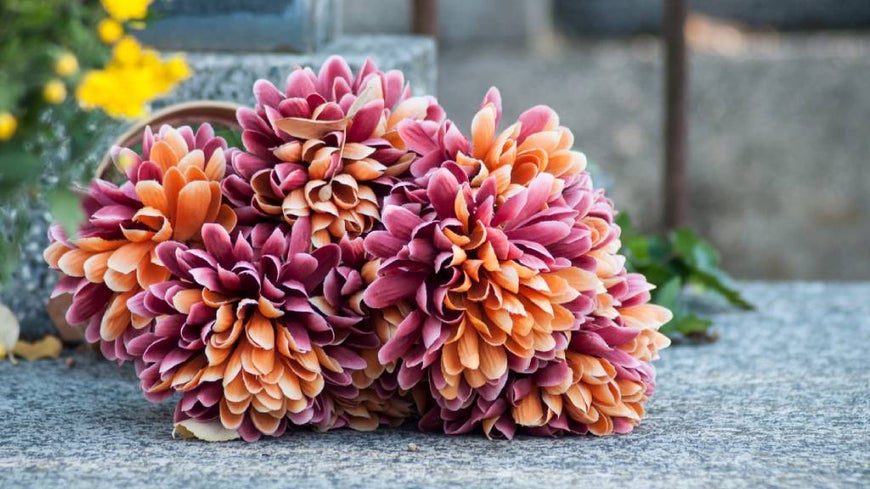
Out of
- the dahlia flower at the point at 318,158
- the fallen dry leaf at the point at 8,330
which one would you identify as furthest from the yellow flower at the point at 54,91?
the fallen dry leaf at the point at 8,330

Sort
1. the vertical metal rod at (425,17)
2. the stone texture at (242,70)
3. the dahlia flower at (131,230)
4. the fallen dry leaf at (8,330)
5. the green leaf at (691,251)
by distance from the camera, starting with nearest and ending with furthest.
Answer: the dahlia flower at (131,230) → the fallen dry leaf at (8,330) → the stone texture at (242,70) → the green leaf at (691,251) → the vertical metal rod at (425,17)

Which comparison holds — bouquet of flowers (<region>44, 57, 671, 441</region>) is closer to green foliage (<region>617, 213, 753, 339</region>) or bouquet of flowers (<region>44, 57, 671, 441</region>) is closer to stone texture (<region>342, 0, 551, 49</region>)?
green foliage (<region>617, 213, 753, 339</region>)

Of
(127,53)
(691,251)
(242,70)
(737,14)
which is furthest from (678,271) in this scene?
(737,14)

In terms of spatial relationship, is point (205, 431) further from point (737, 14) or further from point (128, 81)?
point (737, 14)

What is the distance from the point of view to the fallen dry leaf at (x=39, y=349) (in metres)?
1.67

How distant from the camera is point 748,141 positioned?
3.40 m

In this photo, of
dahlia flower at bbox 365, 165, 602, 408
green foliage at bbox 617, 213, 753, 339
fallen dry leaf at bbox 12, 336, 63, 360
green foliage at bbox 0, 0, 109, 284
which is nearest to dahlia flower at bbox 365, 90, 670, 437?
dahlia flower at bbox 365, 165, 602, 408

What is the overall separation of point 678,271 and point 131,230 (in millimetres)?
1204

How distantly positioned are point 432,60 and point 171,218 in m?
1.05

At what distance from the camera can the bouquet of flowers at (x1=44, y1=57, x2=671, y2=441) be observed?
1143 millimetres

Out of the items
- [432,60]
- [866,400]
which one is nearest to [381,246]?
[866,400]

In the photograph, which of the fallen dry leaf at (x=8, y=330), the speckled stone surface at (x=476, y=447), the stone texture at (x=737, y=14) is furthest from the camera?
the stone texture at (x=737, y=14)

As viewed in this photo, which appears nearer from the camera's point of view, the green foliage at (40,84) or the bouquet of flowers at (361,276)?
the green foliage at (40,84)

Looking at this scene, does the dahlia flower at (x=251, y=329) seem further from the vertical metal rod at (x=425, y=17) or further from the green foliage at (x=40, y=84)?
the vertical metal rod at (x=425, y=17)
